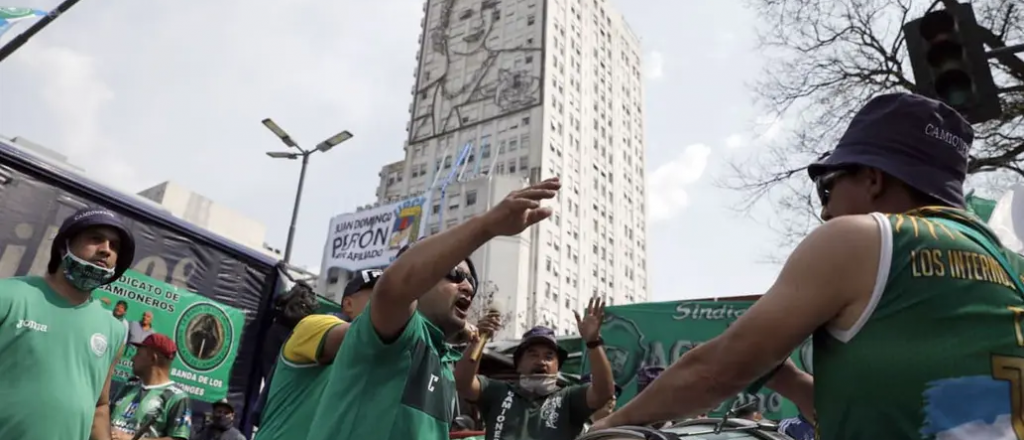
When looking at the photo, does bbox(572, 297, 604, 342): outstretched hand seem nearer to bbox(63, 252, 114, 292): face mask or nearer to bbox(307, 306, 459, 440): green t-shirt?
bbox(307, 306, 459, 440): green t-shirt

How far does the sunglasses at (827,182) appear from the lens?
1683 mm

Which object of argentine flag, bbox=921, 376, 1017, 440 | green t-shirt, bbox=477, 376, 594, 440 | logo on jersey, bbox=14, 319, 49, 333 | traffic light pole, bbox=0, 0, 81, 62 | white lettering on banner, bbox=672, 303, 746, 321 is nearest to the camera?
argentine flag, bbox=921, 376, 1017, 440

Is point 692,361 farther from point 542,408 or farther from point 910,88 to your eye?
point 910,88

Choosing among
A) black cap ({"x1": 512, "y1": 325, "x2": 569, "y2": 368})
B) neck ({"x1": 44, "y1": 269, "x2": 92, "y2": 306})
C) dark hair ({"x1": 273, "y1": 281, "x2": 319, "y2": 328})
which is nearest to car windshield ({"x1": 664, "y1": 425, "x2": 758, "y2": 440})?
neck ({"x1": 44, "y1": 269, "x2": 92, "y2": 306})

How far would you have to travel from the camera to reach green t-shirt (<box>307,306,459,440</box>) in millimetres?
2180

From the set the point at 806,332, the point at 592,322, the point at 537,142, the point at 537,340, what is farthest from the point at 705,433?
the point at 537,142

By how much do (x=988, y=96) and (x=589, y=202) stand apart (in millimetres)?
58453

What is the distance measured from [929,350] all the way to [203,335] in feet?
20.5

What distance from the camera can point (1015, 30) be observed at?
10539mm

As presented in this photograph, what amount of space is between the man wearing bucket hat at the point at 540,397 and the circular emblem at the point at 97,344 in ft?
7.26

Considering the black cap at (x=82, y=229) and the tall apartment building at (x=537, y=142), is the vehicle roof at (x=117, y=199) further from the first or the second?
the tall apartment building at (x=537, y=142)

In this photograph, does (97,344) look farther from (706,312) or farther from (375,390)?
(706,312)

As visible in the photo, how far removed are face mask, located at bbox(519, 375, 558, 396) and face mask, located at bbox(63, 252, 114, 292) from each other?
9.68 ft

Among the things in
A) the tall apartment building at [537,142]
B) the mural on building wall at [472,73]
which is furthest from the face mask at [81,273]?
the mural on building wall at [472,73]
